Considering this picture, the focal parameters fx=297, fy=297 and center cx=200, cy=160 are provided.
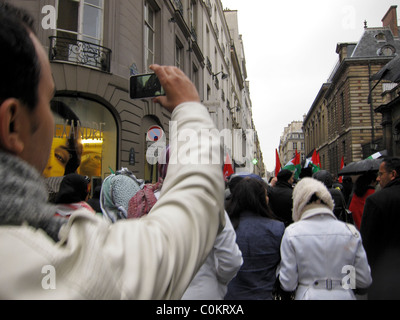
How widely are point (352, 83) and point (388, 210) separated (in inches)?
1292

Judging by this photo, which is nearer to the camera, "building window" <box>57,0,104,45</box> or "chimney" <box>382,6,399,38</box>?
"building window" <box>57,0,104,45</box>

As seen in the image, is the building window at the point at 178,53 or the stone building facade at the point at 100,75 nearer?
the stone building facade at the point at 100,75

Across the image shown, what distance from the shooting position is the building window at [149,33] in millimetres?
13055

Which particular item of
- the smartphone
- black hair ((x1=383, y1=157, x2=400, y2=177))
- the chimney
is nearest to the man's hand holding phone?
the smartphone

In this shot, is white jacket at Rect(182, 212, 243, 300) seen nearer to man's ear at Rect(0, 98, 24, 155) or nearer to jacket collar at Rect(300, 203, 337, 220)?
jacket collar at Rect(300, 203, 337, 220)

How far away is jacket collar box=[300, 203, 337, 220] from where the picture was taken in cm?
279

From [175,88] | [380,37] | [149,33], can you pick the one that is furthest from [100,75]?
[380,37]

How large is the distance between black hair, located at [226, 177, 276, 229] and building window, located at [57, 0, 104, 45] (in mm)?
8991

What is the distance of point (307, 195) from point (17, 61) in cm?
275

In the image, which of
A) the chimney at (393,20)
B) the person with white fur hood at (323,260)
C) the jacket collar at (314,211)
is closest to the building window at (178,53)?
the jacket collar at (314,211)

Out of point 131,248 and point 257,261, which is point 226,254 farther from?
point 131,248

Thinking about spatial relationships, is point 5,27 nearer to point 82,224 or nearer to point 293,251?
point 82,224

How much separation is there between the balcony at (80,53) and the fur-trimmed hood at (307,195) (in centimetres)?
890

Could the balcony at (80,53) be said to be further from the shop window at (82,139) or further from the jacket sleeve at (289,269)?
the jacket sleeve at (289,269)
